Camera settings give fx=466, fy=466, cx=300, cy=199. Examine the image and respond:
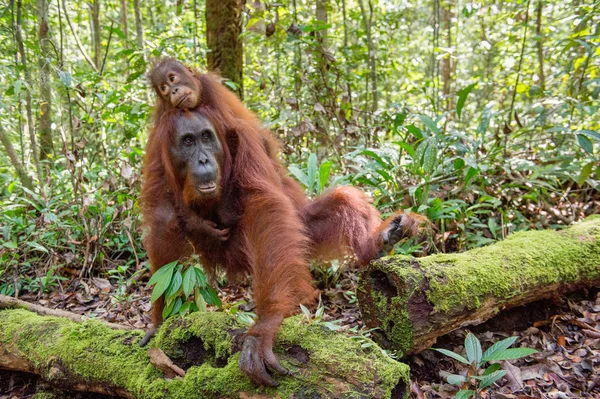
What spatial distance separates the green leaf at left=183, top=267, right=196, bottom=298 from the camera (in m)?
2.48

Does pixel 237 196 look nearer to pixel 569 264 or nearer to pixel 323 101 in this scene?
pixel 569 264

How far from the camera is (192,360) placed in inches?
86.3

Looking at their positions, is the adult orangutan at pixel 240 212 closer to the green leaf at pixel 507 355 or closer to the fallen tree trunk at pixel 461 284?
the fallen tree trunk at pixel 461 284

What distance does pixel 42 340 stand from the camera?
253 centimetres

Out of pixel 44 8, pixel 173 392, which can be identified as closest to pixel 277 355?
pixel 173 392

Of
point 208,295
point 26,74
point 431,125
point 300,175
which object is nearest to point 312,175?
point 300,175

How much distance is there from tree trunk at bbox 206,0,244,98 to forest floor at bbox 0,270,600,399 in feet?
8.03

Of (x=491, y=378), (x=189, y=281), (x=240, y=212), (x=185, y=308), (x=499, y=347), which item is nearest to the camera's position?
(x=491, y=378)

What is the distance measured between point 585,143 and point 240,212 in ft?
9.41

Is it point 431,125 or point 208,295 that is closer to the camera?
point 208,295

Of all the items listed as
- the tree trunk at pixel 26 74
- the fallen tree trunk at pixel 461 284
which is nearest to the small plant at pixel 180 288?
the fallen tree trunk at pixel 461 284

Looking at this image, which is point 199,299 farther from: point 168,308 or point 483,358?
point 483,358

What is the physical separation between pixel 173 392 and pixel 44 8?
492 centimetres

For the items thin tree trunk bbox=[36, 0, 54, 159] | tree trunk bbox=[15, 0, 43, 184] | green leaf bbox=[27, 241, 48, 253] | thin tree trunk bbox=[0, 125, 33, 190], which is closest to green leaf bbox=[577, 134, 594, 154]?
green leaf bbox=[27, 241, 48, 253]
